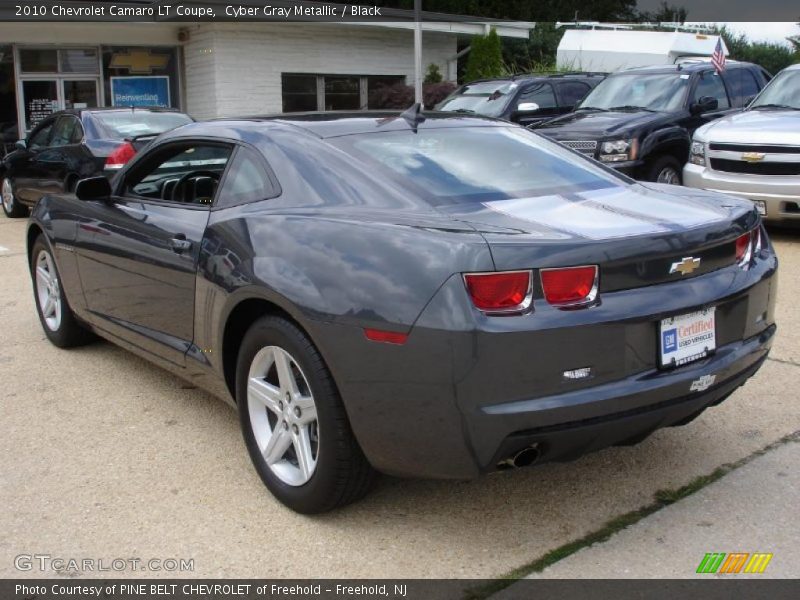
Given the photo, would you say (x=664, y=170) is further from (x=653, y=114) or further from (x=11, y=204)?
(x=11, y=204)

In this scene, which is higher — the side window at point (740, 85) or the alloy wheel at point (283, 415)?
the side window at point (740, 85)

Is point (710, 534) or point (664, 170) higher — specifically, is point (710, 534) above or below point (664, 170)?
below

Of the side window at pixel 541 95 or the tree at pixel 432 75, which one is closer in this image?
the side window at pixel 541 95

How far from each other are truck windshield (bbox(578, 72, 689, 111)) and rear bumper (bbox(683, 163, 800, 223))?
2.15m

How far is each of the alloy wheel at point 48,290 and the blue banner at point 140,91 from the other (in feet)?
47.7

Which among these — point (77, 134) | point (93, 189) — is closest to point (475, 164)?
point (93, 189)

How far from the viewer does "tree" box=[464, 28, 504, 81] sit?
70.8 feet

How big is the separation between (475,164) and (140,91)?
1746 centimetres

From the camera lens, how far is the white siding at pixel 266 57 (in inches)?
745

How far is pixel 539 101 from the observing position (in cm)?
1377

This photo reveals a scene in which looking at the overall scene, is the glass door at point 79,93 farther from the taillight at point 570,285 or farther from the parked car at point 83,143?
the taillight at point 570,285

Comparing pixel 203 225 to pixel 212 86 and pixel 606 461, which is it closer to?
pixel 606 461

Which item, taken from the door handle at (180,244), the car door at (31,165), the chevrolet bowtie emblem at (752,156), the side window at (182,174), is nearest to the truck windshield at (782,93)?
the chevrolet bowtie emblem at (752,156)

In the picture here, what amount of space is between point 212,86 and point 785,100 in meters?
12.3
